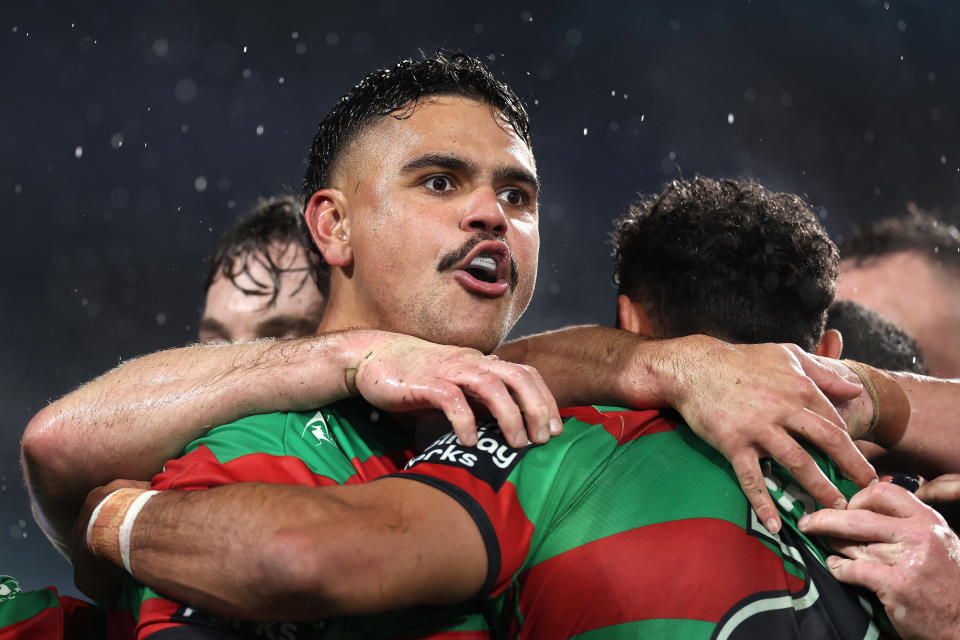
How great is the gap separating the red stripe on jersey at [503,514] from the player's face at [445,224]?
2.86 ft

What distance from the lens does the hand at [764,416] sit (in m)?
1.84

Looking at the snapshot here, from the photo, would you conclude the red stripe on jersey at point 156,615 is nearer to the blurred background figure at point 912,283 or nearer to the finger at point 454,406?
the finger at point 454,406

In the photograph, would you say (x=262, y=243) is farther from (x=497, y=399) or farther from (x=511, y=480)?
(x=511, y=480)

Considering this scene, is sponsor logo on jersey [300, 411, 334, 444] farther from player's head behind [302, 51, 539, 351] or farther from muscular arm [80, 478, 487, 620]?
muscular arm [80, 478, 487, 620]

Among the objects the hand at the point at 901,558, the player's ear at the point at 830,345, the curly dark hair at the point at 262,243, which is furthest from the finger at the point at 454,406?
the curly dark hair at the point at 262,243

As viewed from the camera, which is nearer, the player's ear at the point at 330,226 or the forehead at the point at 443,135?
the forehead at the point at 443,135

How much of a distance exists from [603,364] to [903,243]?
3.62m

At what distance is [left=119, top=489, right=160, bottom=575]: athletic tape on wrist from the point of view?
182cm

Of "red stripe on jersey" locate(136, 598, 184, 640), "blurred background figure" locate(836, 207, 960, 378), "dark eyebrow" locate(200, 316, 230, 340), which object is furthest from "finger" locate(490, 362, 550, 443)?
"blurred background figure" locate(836, 207, 960, 378)

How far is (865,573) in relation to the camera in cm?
172

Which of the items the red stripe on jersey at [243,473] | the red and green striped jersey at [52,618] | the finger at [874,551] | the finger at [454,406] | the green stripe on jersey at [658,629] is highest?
the finger at [454,406]

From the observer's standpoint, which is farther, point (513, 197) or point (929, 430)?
point (513, 197)

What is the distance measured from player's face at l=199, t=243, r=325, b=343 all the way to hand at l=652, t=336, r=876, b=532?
2.53 meters

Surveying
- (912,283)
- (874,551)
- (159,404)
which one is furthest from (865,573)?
(912,283)
